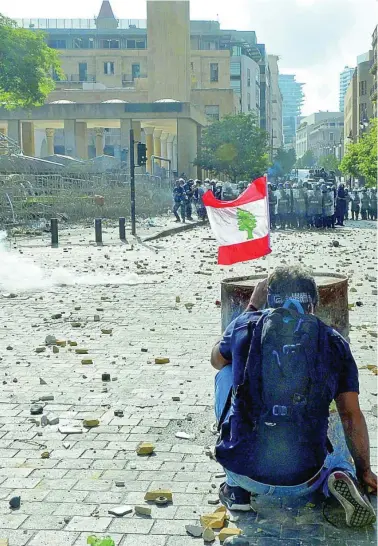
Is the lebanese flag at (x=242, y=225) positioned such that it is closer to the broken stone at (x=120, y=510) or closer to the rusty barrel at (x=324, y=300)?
the rusty barrel at (x=324, y=300)

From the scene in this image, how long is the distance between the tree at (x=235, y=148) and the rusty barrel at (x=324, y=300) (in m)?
66.1

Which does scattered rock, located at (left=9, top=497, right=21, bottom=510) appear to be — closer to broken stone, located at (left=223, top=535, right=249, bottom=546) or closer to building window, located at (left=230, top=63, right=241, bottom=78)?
broken stone, located at (left=223, top=535, right=249, bottom=546)

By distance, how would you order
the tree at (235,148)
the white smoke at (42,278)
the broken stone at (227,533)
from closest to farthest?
1. the broken stone at (227,533)
2. the white smoke at (42,278)
3. the tree at (235,148)

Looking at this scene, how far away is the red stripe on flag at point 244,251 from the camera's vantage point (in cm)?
571

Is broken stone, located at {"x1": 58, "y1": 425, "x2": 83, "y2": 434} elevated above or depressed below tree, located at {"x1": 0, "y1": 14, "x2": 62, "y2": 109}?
below

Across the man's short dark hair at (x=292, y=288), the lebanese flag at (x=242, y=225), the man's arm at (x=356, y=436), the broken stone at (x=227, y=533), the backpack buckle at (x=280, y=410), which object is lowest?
the broken stone at (x=227, y=533)

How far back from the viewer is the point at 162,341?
403 inches

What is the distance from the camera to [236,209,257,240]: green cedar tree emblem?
18.6ft

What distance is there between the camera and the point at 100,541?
429 centimetres

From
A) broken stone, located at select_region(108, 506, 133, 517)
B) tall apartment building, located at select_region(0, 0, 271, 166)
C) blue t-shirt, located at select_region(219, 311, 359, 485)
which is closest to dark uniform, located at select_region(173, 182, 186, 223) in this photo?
tall apartment building, located at select_region(0, 0, 271, 166)

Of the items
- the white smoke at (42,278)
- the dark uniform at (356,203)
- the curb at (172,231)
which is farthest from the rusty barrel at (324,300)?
the dark uniform at (356,203)

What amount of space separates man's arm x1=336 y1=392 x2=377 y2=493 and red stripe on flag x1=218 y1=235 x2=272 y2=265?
1.54 m

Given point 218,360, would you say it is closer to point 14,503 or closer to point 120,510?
point 120,510

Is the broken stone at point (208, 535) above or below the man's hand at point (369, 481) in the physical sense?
below
